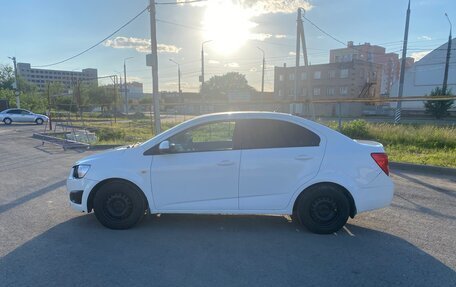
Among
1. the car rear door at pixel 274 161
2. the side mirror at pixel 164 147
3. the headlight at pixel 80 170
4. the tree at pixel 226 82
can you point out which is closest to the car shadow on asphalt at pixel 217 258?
the car rear door at pixel 274 161

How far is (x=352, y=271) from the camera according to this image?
3.27 m

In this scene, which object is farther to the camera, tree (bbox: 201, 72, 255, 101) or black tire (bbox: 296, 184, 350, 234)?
tree (bbox: 201, 72, 255, 101)

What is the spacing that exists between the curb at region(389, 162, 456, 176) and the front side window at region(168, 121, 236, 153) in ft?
19.4

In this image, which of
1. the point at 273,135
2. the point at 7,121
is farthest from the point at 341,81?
the point at 273,135

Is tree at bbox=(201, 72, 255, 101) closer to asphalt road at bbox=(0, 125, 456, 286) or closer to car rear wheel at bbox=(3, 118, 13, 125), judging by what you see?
car rear wheel at bbox=(3, 118, 13, 125)

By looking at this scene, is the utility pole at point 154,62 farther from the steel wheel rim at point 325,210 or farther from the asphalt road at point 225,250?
the steel wheel rim at point 325,210

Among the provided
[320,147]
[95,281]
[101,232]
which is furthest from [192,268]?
[320,147]

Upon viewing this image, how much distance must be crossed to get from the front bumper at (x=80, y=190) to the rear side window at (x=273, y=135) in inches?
86.4

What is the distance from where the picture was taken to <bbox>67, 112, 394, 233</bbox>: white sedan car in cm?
417

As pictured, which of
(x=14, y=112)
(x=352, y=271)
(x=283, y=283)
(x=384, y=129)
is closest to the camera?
(x=283, y=283)

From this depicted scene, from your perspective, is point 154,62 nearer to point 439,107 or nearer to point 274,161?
point 274,161

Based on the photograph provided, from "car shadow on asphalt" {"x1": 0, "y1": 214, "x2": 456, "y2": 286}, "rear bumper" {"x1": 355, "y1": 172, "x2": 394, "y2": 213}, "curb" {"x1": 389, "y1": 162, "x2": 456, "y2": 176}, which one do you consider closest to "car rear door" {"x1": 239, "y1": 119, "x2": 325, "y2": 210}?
"car shadow on asphalt" {"x1": 0, "y1": 214, "x2": 456, "y2": 286}

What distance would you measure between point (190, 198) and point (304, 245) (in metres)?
1.61

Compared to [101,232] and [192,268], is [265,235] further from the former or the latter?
[101,232]
